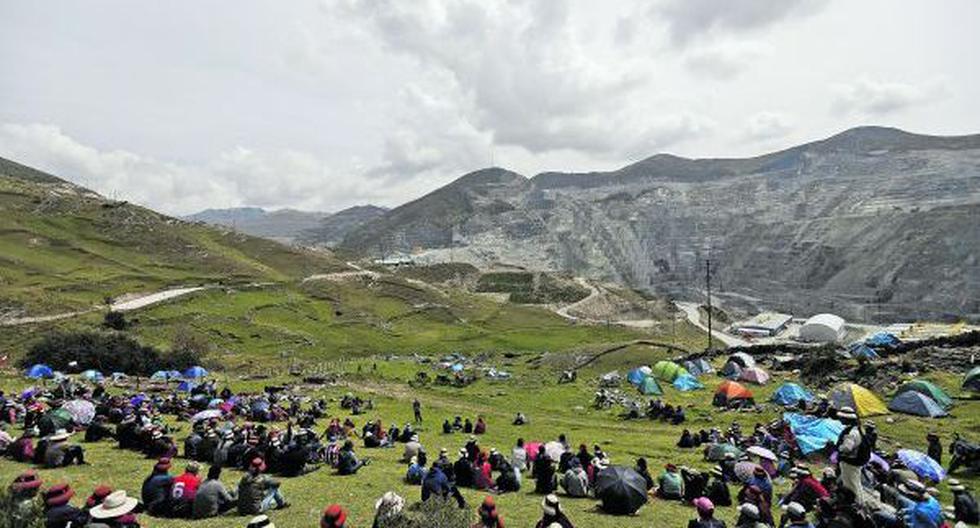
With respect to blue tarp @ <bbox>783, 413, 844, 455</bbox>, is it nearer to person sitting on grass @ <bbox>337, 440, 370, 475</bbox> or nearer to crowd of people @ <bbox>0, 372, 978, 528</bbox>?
crowd of people @ <bbox>0, 372, 978, 528</bbox>

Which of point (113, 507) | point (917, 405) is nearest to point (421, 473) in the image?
point (113, 507)

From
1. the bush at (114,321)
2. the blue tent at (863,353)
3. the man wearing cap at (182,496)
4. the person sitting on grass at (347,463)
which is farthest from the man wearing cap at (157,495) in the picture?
the bush at (114,321)

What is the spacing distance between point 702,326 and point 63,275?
5980 inches

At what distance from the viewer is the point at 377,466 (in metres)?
25.1

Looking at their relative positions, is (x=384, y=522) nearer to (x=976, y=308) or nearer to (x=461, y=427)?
(x=461, y=427)

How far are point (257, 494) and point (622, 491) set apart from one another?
33.1 ft

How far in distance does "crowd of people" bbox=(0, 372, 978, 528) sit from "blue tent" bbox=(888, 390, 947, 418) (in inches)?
514

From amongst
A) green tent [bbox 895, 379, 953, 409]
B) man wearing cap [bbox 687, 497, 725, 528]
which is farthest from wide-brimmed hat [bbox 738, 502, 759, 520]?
green tent [bbox 895, 379, 953, 409]

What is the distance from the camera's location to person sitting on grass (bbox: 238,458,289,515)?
17.4 m

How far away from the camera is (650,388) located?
53625 mm

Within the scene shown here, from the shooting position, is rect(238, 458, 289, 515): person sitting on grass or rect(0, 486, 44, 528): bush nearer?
rect(0, 486, 44, 528): bush

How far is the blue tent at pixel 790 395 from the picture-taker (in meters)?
44.8

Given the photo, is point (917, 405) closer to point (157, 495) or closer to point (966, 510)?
point (966, 510)

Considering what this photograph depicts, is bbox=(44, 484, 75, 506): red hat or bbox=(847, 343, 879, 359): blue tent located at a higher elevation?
bbox=(44, 484, 75, 506): red hat
